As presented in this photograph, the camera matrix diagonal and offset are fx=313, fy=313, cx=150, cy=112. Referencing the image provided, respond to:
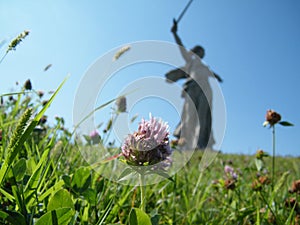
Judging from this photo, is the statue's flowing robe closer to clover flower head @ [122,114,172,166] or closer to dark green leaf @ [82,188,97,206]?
dark green leaf @ [82,188,97,206]

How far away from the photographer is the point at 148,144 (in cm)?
71

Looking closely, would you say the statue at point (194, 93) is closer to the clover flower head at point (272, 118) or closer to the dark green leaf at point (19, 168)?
the clover flower head at point (272, 118)

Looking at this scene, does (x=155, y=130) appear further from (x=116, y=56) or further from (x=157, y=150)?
(x=116, y=56)

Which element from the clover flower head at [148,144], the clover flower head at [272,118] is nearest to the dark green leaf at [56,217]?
the clover flower head at [148,144]

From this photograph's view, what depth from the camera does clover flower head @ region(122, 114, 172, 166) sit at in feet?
2.27

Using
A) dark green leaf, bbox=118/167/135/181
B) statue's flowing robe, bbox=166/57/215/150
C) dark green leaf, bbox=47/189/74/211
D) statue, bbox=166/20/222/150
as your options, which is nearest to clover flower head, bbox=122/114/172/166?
dark green leaf, bbox=118/167/135/181

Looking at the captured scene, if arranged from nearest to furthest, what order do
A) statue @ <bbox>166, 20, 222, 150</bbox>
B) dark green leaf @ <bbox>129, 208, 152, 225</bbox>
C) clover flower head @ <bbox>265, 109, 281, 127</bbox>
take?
dark green leaf @ <bbox>129, 208, 152, 225</bbox>, clover flower head @ <bbox>265, 109, 281, 127</bbox>, statue @ <bbox>166, 20, 222, 150</bbox>

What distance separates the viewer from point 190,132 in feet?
44.2

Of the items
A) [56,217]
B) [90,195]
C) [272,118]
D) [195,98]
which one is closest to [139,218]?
[56,217]

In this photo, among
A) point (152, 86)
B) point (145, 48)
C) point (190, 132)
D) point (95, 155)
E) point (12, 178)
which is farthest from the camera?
point (190, 132)

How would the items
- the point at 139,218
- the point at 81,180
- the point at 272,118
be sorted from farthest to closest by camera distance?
the point at 272,118
the point at 81,180
the point at 139,218

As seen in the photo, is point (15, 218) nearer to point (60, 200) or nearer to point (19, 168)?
point (60, 200)

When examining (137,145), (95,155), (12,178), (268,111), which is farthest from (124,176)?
(95,155)

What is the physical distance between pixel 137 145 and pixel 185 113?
46.9 ft
